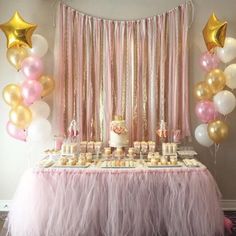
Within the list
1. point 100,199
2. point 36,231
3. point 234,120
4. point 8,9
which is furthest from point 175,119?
point 8,9

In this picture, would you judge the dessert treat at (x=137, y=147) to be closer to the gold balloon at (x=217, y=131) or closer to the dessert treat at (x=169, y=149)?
the dessert treat at (x=169, y=149)

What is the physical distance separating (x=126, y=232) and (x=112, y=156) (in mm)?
764

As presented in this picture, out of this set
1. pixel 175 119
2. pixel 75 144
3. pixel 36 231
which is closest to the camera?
pixel 36 231

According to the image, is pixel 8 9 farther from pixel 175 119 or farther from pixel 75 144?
pixel 175 119

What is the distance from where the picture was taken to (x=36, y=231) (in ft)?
9.46

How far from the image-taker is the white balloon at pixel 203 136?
11.5 ft

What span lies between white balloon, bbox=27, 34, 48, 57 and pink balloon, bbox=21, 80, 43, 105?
32 centimetres

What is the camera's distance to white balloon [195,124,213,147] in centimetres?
352

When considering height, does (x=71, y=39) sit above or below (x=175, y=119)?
above

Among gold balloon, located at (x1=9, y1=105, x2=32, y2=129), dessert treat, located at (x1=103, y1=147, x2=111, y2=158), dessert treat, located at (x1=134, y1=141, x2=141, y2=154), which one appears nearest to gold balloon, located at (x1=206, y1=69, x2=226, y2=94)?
dessert treat, located at (x1=134, y1=141, x2=141, y2=154)

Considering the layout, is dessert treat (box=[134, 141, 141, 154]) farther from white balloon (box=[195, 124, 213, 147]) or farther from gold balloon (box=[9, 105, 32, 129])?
gold balloon (box=[9, 105, 32, 129])

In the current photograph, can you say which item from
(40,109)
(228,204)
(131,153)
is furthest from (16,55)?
(228,204)

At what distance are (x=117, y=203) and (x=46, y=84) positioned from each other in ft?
4.62

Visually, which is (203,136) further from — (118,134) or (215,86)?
(118,134)
